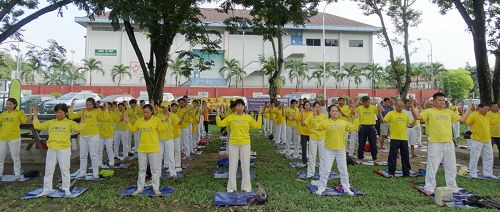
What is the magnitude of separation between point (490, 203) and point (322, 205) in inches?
109

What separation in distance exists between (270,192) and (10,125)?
5.79 meters

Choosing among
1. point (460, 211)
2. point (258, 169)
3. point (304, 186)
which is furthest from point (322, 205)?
point (258, 169)

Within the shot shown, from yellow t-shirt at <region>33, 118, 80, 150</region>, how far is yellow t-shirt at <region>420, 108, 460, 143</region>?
685 centimetres

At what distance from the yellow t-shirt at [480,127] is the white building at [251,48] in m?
34.7

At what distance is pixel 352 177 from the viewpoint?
858cm

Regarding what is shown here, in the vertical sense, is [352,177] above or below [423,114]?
below

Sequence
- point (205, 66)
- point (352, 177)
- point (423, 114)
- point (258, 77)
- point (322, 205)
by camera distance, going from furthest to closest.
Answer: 1. point (258, 77)
2. point (205, 66)
3. point (352, 177)
4. point (423, 114)
5. point (322, 205)

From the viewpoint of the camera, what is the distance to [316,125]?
324 inches

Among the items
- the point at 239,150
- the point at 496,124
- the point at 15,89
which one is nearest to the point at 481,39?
the point at 496,124

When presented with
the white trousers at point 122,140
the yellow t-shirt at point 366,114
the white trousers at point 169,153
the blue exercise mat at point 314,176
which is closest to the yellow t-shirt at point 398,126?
the blue exercise mat at point 314,176

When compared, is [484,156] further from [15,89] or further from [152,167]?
[15,89]

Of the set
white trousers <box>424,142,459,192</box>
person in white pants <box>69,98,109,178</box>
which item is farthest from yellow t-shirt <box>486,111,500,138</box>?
person in white pants <box>69,98,109,178</box>

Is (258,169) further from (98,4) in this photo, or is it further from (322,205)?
(98,4)

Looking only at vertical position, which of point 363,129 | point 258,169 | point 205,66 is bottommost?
point 258,169
